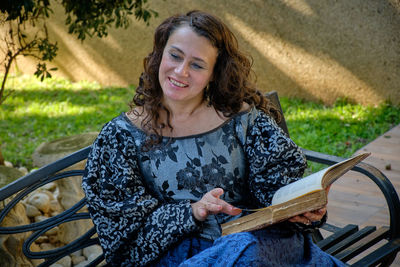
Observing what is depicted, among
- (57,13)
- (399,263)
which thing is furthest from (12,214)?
(57,13)

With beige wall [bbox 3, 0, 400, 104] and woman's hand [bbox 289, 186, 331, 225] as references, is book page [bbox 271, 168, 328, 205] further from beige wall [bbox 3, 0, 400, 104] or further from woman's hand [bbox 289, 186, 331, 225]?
beige wall [bbox 3, 0, 400, 104]

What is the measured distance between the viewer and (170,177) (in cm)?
226

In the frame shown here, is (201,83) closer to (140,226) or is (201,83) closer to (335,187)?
(140,226)

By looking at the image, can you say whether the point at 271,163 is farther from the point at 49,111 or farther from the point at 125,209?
the point at 49,111

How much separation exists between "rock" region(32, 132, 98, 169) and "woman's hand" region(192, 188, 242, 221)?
208cm

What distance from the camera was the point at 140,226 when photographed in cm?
218

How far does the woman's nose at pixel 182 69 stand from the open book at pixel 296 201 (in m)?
0.77

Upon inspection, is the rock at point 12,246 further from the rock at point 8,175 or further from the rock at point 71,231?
the rock at point 71,231

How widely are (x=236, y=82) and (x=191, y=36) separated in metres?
0.37

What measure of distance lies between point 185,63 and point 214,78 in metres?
0.26

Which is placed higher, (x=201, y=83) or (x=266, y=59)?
(x=201, y=83)

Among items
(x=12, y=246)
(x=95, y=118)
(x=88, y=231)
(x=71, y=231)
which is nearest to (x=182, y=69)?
(x=88, y=231)

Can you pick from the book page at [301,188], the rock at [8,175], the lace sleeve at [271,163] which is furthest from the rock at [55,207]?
the book page at [301,188]

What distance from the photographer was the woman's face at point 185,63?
223 centimetres
